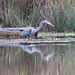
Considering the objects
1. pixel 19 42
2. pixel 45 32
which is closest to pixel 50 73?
pixel 19 42

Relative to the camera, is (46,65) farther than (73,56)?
No

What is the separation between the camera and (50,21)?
1313 centimetres

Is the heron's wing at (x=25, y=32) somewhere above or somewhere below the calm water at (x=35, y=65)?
below

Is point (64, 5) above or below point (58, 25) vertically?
above

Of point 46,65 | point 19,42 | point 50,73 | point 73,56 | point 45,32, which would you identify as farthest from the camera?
point 45,32

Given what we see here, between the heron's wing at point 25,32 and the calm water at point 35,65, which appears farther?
the heron's wing at point 25,32

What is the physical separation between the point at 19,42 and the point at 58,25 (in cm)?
342

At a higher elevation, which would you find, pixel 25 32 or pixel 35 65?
pixel 35 65

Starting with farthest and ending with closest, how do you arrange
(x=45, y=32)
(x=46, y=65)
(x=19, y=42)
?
1. (x=45, y=32)
2. (x=19, y=42)
3. (x=46, y=65)

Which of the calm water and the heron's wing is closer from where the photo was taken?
the calm water

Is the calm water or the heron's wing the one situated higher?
the calm water

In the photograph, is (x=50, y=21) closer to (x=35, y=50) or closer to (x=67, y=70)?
(x=35, y=50)

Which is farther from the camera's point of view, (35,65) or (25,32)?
(25,32)

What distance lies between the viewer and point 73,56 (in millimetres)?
6688
